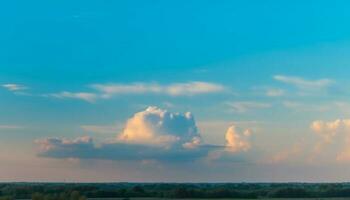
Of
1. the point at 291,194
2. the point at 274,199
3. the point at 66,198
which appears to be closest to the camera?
the point at 66,198

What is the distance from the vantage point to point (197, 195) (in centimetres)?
14962

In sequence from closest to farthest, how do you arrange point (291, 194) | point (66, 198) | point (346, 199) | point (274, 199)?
point (66, 198), point (346, 199), point (274, 199), point (291, 194)

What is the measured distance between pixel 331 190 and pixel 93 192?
186 ft

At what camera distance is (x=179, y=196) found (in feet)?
478

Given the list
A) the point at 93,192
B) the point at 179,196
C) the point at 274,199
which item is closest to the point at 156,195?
the point at 179,196

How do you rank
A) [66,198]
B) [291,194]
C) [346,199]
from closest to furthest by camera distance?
[66,198] < [346,199] < [291,194]

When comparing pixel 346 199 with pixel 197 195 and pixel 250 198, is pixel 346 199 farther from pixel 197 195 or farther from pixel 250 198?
pixel 197 195

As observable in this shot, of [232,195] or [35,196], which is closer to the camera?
[35,196]

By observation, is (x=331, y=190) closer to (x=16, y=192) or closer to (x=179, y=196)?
(x=179, y=196)

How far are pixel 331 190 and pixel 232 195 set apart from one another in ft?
78.4

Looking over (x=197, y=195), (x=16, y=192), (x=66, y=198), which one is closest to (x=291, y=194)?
(x=197, y=195)

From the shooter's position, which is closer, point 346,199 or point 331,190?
point 346,199

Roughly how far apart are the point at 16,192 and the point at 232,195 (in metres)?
50.4

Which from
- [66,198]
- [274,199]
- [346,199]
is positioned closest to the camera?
[66,198]
